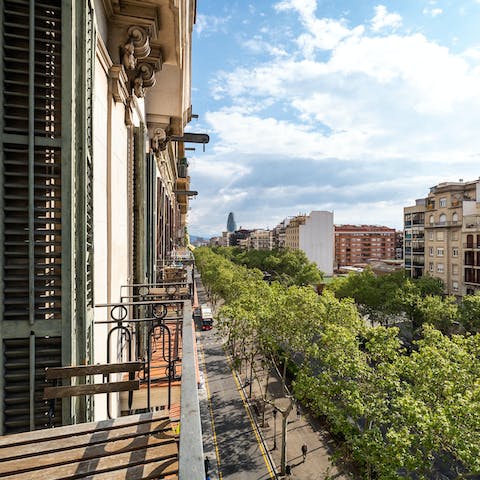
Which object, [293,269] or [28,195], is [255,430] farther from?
[293,269]

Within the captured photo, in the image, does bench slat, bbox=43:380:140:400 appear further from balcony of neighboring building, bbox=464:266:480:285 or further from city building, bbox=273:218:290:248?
city building, bbox=273:218:290:248

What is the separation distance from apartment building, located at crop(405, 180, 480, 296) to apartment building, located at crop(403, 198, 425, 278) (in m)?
0.82

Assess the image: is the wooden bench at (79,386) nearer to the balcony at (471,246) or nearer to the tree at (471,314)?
the tree at (471,314)

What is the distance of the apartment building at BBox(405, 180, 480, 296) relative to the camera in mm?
32250

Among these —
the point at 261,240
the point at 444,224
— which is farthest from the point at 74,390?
the point at 261,240

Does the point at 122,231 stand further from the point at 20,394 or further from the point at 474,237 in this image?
the point at 474,237

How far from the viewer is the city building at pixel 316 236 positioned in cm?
7344

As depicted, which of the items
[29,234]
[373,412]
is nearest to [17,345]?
[29,234]

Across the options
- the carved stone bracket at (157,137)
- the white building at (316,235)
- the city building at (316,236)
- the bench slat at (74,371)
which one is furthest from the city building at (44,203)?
the white building at (316,235)

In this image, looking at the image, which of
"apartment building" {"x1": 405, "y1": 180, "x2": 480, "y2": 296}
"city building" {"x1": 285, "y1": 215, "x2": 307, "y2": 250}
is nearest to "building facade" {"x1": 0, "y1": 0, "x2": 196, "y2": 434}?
"apartment building" {"x1": 405, "y1": 180, "x2": 480, "y2": 296}

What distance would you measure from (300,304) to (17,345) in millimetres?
14801

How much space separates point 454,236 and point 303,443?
2992 cm

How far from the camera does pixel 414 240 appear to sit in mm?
41000

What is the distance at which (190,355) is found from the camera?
6.76ft
